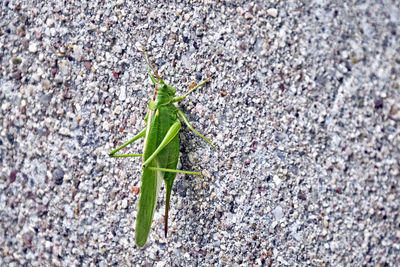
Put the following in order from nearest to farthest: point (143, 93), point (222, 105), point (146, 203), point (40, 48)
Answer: point (146, 203)
point (222, 105)
point (143, 93)
point (40, 48)

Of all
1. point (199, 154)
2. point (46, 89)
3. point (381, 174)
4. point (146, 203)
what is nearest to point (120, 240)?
point (146, 203)

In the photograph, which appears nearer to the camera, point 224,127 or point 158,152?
point 158,152

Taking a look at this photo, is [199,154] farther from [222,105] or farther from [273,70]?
[273,70]
